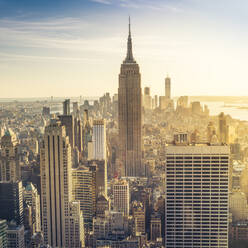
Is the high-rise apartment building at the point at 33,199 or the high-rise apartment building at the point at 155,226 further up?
Result: the high-rise apartment building at the point at 33,199

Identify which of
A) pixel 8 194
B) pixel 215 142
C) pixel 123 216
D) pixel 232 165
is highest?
pixel 215 142

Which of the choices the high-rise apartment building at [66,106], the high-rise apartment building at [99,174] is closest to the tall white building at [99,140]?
the high-rise apartment building at [99,174]

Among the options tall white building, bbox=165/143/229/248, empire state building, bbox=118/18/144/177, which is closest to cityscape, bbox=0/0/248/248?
tall white building, bbox=165/143/229/248

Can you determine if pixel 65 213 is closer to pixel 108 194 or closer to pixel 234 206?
pixel 108 194

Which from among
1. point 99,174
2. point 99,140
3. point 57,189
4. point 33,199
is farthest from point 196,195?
point 99,140

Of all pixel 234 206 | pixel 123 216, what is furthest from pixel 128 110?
pixel 234 206

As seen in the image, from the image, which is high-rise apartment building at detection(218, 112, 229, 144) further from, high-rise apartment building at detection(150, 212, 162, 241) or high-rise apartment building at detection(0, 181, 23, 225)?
high-rise apartment building at detection(0, 181, 23, 225)

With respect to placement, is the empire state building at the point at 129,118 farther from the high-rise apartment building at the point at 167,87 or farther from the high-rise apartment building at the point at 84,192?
the high-rise apartment building at the point at 167,87
